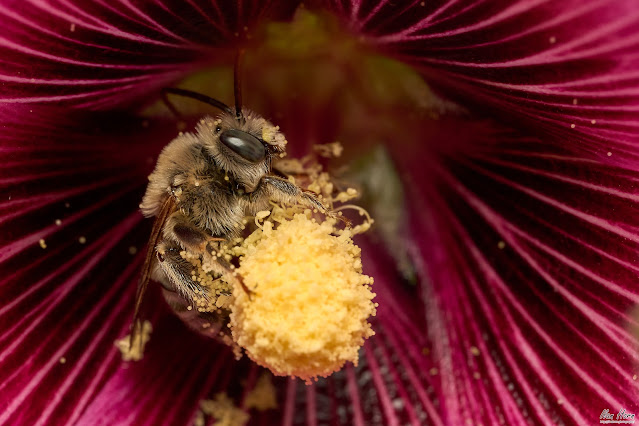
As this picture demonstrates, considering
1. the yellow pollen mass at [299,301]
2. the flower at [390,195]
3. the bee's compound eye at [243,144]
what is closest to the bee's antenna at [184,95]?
the flower at [390,195]

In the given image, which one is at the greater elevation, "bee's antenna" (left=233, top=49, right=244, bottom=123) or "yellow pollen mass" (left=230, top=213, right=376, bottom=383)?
"bee's antenna" (left=233, top=49, right=244, bottom=123)

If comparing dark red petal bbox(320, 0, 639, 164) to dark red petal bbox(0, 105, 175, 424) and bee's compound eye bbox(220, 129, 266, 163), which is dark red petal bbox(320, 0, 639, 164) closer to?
bee's compound eye bbox(220, 129, 266, 163)

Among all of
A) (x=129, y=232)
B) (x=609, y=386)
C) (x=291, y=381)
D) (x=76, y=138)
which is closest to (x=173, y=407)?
(x=291, y=381)

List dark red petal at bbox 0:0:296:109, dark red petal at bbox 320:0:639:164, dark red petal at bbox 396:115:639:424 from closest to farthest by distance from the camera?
dark red petal at bbox 320:0:639:164
dark red petal at bbox 0:0:296:109
dark red petal at bbox 396:115:639:424

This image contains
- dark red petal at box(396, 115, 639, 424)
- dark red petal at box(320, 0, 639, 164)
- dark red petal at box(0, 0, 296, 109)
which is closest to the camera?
dark red petal at box(320, 0, 639, 164)

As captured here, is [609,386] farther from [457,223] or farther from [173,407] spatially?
[173,407]

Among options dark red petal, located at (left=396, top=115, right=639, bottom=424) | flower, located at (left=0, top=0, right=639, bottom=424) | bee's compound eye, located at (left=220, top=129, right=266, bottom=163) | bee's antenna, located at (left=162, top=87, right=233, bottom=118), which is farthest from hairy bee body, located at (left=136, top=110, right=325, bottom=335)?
dark red petal, located at (left=396, top=115, right=639, bottom=424)

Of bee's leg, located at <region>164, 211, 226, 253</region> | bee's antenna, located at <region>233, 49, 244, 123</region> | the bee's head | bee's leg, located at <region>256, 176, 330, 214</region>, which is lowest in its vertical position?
bee's leg, located at <region>164, 211, 226, 253</region>
